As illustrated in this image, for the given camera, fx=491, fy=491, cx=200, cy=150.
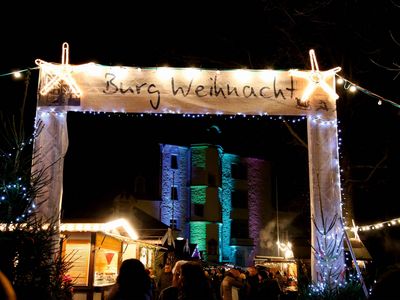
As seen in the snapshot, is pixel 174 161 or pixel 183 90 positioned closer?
pixel 183 90

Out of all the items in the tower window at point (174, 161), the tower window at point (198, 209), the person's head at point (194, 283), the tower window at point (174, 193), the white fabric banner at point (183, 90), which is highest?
the tower window at point (174, 161)

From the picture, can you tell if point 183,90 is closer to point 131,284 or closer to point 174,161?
point 131,284

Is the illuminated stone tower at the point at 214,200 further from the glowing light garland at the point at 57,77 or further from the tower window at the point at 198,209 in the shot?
the glowing light garland at the point at 57,77

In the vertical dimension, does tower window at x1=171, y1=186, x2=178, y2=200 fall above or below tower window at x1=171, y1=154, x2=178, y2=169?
below

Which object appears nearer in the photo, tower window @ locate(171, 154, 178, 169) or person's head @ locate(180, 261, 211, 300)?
person's head @ locate(180, 261, 211, 300)

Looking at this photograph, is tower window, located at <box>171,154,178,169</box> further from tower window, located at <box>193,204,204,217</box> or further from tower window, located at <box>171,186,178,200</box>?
tower window, located at <box>193,204,204,217</box>

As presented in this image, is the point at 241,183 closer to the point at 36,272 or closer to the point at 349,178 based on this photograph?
the point at 349,178

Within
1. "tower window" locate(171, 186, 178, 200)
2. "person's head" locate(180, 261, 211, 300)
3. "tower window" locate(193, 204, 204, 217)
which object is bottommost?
"person's head" locate(180, 261, 211, 300)

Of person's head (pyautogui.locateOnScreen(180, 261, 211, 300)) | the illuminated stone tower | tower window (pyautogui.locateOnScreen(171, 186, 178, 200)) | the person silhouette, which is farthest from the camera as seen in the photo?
tower window (pyautogui.locateOnScreen(171, 186, 178, 200))

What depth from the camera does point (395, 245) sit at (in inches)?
1149

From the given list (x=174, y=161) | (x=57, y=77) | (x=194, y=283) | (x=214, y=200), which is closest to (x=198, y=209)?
(x=214, y=200)

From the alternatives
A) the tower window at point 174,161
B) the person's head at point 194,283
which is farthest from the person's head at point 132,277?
the tower window at point 174,161

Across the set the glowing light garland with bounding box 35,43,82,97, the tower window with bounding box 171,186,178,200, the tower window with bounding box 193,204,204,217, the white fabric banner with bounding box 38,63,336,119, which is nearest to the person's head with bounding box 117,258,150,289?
the white fabric banner with bounding box 38,63,336,119

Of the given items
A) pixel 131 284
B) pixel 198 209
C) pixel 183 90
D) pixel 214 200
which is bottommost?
pixel 131 284
